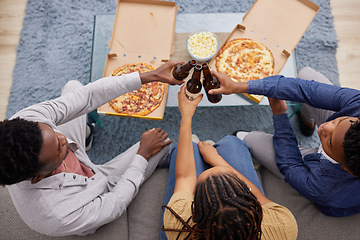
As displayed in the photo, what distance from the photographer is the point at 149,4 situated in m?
1.75

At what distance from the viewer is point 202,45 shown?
165 cm

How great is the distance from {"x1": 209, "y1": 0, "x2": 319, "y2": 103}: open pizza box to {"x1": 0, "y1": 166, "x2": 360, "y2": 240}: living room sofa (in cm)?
88

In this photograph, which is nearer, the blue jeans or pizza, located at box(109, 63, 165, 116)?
the blue jeans

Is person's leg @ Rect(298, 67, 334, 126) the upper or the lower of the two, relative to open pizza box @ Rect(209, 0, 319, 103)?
lower

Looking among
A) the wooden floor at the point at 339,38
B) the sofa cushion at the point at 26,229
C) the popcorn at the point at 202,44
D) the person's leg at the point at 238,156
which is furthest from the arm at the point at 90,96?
the wooden floor at the point at 339,38

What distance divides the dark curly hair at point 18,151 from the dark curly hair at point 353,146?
42.1 inches

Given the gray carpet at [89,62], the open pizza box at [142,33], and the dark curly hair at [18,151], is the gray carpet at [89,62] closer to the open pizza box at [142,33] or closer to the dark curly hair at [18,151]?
the open pizza box at [142,33]

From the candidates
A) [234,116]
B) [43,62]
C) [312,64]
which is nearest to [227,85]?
[234,116]

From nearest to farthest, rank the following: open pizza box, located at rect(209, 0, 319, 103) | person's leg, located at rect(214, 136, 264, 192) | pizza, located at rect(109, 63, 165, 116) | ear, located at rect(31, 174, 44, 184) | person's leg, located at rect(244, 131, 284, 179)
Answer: ear, located at rect(31, 174, 44, 184), person's leg, located at rect(214, 136, 264, 192), person's leg, located at rect(244, 131, 284, 179), pizza, located at rect(109, 63, 165, 116), open pizza box, located at rect(209, 0, 319, 103)

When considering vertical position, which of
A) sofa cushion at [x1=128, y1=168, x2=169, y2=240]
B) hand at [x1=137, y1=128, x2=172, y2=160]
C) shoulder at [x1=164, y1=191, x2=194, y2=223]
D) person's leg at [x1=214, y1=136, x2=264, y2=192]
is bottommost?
sofa cushion at [x1=128, y1=168, x2=169, y2=240]

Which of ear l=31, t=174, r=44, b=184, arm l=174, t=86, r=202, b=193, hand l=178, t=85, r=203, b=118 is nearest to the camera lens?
ear l=31, t=174, r=44, b=184

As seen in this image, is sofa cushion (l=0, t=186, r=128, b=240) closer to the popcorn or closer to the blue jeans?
the blue jeans

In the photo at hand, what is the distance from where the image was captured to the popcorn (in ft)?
5.35

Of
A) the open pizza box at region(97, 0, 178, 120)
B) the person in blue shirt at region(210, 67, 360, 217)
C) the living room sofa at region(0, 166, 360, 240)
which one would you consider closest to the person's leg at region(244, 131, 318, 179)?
the person in blue shirt at region(210, 67, 360, 217)
